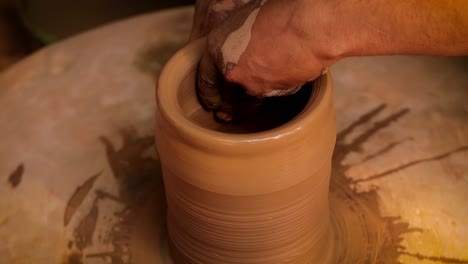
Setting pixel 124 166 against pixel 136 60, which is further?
pixel 136 60

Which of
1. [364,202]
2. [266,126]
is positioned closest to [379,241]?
[364,202]

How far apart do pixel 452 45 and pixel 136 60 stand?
95 cm

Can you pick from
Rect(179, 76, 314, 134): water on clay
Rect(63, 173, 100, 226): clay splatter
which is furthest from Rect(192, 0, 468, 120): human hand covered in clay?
Rect(63, 173, 100, 226): clay splatter

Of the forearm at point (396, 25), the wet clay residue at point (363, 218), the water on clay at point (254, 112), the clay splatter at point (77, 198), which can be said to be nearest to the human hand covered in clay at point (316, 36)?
the forearm at point (396, 25)

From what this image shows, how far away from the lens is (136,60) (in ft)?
5.49

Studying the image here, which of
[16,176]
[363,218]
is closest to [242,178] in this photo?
[363,218]

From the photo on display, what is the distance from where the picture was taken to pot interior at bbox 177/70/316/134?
1137 mm

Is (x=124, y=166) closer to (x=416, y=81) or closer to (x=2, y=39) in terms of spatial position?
(x=416, y=81)

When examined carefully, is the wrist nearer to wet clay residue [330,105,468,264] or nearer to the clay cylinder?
the clay cylinder

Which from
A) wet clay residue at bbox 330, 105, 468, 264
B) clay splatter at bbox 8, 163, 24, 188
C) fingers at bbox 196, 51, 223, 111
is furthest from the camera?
clay splatter at bbox 8, 163, 24, 188

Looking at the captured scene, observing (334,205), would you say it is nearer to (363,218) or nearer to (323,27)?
(363,218)

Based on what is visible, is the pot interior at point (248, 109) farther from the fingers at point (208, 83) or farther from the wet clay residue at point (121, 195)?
the wet clay residue at point (121, 195)

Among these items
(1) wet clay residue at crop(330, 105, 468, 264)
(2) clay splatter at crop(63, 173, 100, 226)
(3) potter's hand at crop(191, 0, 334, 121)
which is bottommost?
(1) wet clay residue at crop(330, 105, 468, 264)

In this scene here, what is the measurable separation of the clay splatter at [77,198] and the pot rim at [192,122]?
434mm
